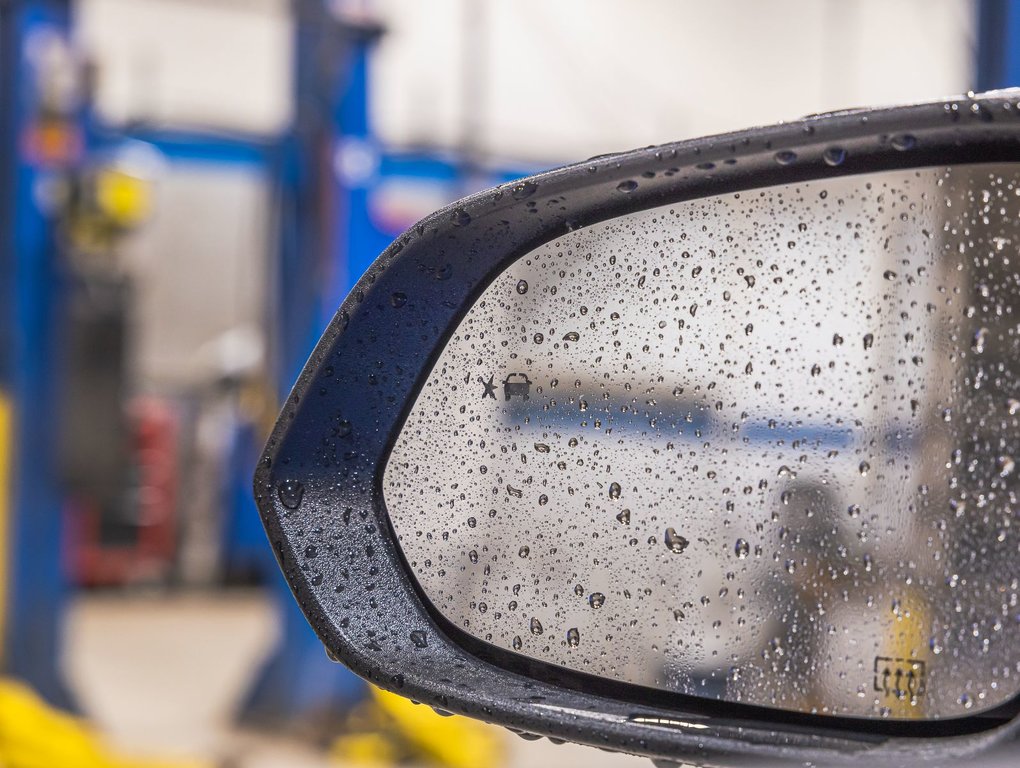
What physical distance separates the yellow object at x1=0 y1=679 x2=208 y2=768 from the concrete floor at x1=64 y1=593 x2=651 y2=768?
0.57 meters

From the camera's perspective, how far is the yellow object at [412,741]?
4414mm

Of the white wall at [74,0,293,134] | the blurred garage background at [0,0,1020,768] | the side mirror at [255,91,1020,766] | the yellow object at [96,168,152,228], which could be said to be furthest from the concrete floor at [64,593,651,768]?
the white wall at [74,0,293,134]

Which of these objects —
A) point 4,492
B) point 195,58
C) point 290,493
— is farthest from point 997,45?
point 195,58

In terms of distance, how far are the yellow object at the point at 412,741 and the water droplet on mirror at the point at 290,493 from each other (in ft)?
12.3

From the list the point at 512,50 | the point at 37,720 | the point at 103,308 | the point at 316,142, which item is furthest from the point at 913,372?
the point at 512,50

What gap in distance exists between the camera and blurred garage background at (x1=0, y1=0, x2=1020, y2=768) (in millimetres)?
4551

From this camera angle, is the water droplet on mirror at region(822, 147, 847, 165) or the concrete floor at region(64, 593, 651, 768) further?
the concrete floor at region(64, 593, 651, 768)

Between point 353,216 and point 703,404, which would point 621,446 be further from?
point 353,216

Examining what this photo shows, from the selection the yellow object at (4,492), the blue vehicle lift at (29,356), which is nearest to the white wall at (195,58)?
the blue vehicle lift at (29,356)

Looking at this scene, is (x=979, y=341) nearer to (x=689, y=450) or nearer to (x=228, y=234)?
(x=689, y=450)

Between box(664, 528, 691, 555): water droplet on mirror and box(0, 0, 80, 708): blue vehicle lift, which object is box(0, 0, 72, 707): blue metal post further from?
box(664, 528, 691, 555): water droplet on mirror

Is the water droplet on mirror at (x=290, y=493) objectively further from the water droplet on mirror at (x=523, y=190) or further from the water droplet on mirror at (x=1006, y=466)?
the water droplet on mirror at (x=1006, y=466)

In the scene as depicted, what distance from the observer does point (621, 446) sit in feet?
2.38

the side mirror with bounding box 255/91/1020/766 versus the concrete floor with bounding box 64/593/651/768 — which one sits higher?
the side mirror with bounding box 255/91/1020/766
